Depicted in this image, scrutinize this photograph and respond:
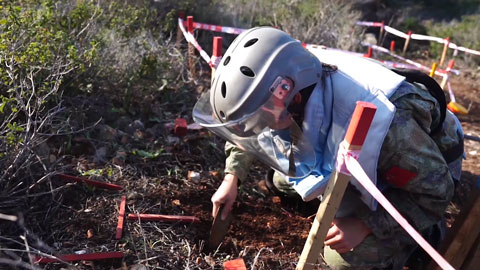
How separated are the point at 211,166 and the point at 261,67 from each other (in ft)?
5.47

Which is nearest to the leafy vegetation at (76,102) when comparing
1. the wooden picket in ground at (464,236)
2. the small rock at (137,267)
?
the small rock at (137,267)

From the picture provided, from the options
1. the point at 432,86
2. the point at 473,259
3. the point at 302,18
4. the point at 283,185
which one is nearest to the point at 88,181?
the point at 283,185

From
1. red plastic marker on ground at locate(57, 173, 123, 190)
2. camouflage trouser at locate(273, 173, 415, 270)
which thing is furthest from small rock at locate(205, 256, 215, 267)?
red plastic marker on ground at locate(57, 173, 123, 190)

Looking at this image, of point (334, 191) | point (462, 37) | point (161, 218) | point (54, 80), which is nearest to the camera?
point (334, 191)

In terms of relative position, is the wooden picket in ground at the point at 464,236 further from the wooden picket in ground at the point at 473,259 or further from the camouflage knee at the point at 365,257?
the camouflage knee at the point at 365,257

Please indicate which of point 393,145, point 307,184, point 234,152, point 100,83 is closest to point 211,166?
point 234,152

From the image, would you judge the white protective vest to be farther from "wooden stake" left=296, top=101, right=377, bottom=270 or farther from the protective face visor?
"wooden stake" left=296, top=101, right=377, bottom=270

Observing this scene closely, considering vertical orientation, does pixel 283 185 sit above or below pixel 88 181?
above

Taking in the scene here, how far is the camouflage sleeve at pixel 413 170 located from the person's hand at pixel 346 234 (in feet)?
0.16

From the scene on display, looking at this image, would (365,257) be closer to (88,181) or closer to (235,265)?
(235,265)

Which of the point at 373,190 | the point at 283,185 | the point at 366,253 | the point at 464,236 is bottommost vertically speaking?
the point at 283,185

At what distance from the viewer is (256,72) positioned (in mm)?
1896

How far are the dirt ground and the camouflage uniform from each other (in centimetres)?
29

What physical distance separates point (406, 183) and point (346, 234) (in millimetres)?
365
